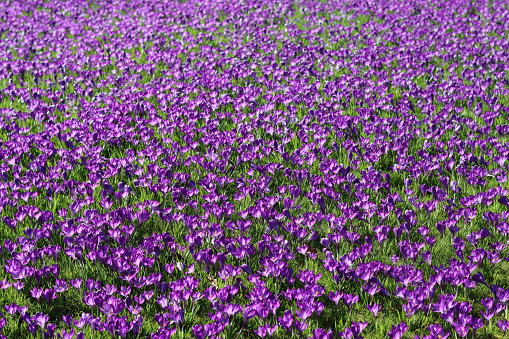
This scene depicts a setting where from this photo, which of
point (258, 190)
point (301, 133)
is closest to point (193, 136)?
point (301, 133)

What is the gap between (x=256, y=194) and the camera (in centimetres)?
507

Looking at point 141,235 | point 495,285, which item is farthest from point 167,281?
point 495,285

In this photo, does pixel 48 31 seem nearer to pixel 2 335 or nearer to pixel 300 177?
pixel 300 177

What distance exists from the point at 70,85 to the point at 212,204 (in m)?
4.57

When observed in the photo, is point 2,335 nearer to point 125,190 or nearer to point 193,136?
point 125,190

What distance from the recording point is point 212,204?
4707 millimetres

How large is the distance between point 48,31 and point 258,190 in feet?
29.3

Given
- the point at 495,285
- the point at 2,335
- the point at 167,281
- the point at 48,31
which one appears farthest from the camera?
the point at 48,31

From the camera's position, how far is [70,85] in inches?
329

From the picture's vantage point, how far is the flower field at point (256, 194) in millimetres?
3572

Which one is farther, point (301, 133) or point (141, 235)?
point (301, 133)

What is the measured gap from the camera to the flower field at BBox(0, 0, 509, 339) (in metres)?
3.57

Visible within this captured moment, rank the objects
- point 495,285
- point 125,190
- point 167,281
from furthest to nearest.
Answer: point 125,190 → point 167,281 → point 495,285

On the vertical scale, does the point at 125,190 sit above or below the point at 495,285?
above
